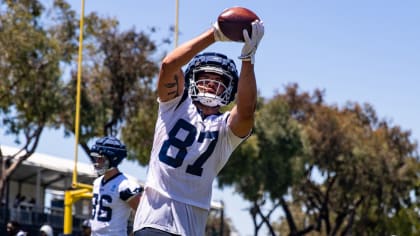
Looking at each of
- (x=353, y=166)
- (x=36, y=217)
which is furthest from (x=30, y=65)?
(x=353, y=166)

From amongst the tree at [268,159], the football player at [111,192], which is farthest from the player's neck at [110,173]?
the tree at [268,159]

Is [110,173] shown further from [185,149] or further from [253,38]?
[253,38]

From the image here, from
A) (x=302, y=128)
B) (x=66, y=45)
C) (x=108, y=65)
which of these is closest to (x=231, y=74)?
(x=66, y=45)

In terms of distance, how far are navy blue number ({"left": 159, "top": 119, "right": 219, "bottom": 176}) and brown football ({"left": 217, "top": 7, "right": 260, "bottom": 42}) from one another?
64 centimetres

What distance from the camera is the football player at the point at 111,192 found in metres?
8.91

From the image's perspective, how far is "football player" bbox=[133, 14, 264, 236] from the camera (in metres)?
4.63

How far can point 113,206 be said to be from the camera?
353 inches

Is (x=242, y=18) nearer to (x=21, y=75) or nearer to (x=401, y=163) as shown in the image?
(x=21, y=75)

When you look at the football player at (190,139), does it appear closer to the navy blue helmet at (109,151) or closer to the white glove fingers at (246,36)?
the white glove fingers at (246,36)

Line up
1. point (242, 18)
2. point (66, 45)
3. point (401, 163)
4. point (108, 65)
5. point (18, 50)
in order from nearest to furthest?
point (242, 18), point (18, 50), point (66, 45), point (108, 65), point (401, 163)

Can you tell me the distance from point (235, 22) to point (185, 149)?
80cm

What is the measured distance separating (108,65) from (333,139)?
50.5ft

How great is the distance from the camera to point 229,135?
4.76 metres

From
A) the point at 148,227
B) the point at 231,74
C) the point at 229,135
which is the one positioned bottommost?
the point at 148,227
